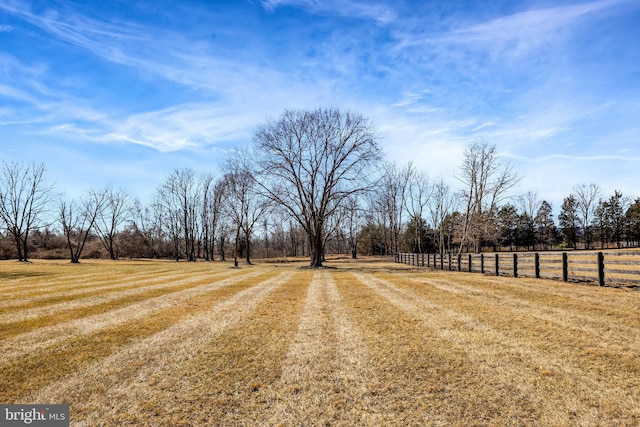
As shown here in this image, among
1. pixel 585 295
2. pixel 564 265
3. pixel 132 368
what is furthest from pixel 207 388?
pixel 564 265

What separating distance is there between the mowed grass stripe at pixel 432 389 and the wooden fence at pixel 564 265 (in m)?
8.77

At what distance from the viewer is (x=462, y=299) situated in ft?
33.1

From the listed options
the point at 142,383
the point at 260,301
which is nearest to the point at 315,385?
the point at 142,383

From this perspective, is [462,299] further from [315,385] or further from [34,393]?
[34,393]

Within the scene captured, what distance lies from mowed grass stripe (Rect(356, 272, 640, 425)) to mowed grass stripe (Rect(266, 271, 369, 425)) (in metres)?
1.66

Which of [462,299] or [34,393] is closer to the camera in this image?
[34,393]

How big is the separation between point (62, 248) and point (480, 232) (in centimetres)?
6028

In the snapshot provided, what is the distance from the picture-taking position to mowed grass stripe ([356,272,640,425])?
3520mm

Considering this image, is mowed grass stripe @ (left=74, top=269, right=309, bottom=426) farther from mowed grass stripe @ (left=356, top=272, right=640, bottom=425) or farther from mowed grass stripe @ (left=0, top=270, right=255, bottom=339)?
mowed grass stripe @ (left=0, top=270, right=255, bottom=339)

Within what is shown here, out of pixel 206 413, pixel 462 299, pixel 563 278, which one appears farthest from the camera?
pixel 563 278

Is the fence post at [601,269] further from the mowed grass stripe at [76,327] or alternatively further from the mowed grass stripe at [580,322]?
the mowed grass stripe at [76,327]

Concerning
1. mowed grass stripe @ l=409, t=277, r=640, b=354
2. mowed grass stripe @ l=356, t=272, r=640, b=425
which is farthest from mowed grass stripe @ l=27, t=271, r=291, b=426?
mowed grass stripe @ l=409, t=277, r=640, b=354

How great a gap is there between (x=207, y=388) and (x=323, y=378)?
1.38m

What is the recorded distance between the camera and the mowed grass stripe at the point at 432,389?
11.5 ft
